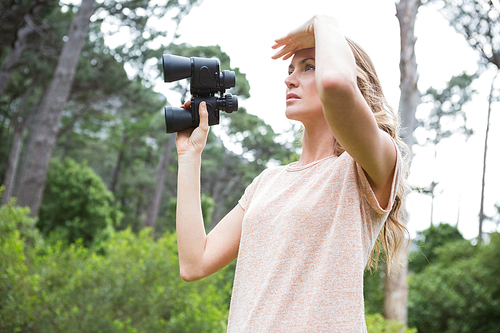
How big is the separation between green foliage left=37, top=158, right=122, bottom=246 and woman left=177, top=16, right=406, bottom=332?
482 inches

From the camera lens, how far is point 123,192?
2134cm

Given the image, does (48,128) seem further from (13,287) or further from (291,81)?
(291,81)

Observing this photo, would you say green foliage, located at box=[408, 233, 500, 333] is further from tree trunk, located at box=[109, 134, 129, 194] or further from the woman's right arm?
tree trunk, located at box=[109, 134, 129, 194]

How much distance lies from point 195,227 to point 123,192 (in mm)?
20907

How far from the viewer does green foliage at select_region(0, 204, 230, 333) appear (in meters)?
3.84

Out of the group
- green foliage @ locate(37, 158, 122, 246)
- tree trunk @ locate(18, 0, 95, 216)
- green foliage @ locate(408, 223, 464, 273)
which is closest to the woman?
tree trunk @ locate(18, 0, 95, 216)

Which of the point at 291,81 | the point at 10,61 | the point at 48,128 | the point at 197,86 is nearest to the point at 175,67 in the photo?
the point at 197,86

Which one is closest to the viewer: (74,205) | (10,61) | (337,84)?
(337,84)

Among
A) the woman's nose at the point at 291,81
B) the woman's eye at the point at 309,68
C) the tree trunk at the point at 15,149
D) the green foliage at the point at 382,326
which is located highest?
the tree trunk at the point at 15,149

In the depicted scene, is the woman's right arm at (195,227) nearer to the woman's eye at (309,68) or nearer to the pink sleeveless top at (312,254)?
the pink sleeveless top at (312,254)

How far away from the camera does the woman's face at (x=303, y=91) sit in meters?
1.26

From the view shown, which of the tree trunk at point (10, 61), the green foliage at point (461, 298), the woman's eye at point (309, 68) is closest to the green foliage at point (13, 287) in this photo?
the woman's eye at point (309, 68)

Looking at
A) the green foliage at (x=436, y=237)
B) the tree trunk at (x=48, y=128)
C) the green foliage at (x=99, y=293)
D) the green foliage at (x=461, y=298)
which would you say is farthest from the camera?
the green foliage at (x=436, y=237)

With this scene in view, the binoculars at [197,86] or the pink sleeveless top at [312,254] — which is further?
the binoculars at [197,86]
